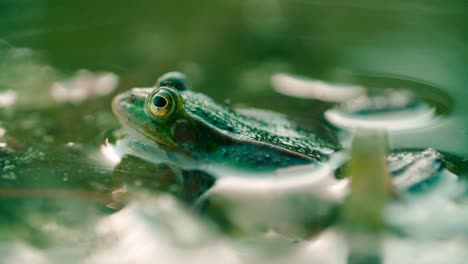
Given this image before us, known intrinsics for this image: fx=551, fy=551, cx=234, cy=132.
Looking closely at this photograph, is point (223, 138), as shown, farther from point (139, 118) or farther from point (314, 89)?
point (314, 89)

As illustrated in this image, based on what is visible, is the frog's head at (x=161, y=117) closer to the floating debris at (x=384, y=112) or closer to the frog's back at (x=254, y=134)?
the frog's back at (x=254, y=134)

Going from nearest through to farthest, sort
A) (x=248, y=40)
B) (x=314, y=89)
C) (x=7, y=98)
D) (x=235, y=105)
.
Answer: (x=7, y=98), (x=235, y=105), (x=314, y=89), (x=248, y=40)

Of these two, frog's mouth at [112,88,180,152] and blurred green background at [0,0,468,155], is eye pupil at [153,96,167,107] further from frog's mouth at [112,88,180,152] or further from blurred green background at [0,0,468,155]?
blurred green background at [0,0,468,155]

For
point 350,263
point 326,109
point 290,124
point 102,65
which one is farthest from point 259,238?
point 102,65

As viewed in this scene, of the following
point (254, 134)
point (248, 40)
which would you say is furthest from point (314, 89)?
point (254, 134)

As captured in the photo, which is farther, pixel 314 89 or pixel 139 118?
A: pixel 314 89

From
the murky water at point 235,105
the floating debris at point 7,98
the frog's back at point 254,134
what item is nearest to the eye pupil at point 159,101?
the frog's back at point 254,134

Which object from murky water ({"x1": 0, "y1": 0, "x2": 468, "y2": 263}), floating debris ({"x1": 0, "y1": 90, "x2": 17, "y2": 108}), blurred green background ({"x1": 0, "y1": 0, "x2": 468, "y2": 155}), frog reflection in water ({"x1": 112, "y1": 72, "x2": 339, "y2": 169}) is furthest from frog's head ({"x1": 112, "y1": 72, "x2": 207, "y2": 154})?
floating debris ({"x1": 0, "y1": 90, "x2": 17, "y2": 108})

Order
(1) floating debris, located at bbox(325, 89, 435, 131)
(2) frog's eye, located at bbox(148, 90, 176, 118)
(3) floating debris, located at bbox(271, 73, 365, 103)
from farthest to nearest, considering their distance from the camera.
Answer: (3) floating debris, located at bbox(271, 73, 365, 103), (1) floating debris, located at bbox(325, 89, 435, 131), (2) frog's eye, located at bbox(148, 90, 176, 118)
